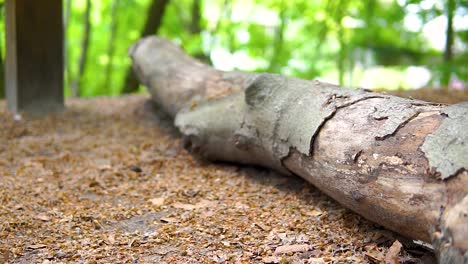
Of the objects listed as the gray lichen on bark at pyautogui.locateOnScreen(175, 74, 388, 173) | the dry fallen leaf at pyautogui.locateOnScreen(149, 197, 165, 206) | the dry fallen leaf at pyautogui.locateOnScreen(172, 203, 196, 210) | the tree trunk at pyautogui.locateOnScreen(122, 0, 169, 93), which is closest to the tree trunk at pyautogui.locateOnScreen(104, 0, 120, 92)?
the tree trunk at pyautogui.locateOnScreen(122, 0, 169, 93)

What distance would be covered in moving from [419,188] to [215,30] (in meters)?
10.1

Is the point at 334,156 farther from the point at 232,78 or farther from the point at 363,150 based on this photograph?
the point at 232,78

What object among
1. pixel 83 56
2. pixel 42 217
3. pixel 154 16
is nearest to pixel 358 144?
pixel 42 217

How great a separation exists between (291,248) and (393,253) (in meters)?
0.43

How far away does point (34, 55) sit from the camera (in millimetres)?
5660

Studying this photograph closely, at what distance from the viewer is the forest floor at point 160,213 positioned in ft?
→ 7.42

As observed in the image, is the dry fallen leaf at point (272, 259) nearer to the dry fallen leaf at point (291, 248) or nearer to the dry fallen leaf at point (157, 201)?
the dry fallen leaf at point (291, 248)

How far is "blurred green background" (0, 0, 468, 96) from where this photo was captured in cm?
1021

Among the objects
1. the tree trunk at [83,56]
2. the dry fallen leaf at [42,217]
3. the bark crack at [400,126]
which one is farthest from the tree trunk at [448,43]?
the tree trunk at [83,56]

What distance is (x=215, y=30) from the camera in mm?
11742

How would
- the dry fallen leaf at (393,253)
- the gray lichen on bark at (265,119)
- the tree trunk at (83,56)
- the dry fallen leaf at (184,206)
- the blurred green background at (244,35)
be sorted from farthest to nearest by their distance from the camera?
1. the tree trunk at (83,56)
2. the blurred green background at (244,35)
3. the dry fallen leaf at (184,206)
4. the gray lichen on bark at (265,119)
5. the dry fallen leaf at (393,253)

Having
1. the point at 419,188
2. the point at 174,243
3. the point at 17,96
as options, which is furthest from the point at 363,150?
the point at 17,96

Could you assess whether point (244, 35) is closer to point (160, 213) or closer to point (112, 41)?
point (112, 41)

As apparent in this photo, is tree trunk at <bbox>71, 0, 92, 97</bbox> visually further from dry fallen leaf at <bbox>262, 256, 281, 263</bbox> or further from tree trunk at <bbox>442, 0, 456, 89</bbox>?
dry fallen leaf at <bbox>262, 256, 281, 263</bbox>
